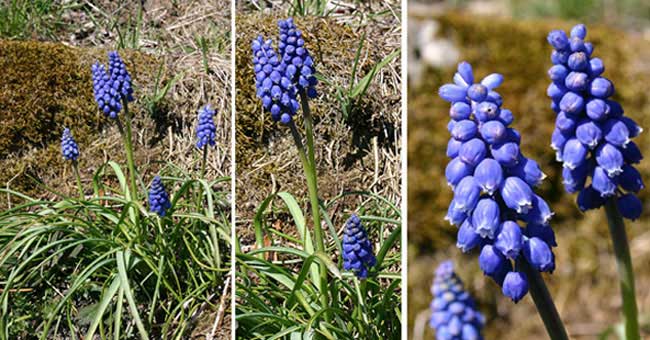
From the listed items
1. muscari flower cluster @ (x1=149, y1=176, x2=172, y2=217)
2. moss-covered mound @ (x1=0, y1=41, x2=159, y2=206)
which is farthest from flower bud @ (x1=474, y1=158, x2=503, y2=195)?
moss-covered mound @ (x1=0, y1=41, x2=159, y2=206)

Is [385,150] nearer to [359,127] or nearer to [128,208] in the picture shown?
[359,127]

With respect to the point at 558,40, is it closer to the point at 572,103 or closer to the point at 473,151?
the point at 572,103

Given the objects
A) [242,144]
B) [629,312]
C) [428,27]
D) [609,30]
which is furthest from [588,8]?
[629,312]

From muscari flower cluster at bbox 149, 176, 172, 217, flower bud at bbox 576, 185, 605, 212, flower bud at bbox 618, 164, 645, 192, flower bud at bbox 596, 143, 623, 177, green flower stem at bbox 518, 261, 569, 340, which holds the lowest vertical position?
green flower stem at bbox 518, 261, 569, 340

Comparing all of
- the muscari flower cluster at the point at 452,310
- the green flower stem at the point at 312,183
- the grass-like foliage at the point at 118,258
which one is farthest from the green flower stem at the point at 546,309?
the grass-like foliage at the point at 118,258

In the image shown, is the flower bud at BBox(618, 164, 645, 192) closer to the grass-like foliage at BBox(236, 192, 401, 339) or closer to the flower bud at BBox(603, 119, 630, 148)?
the flower bud at BBox(603, 119, 630, 148)

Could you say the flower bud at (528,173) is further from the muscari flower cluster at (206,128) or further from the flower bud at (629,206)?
the muscari flower cluster at (206,128)
